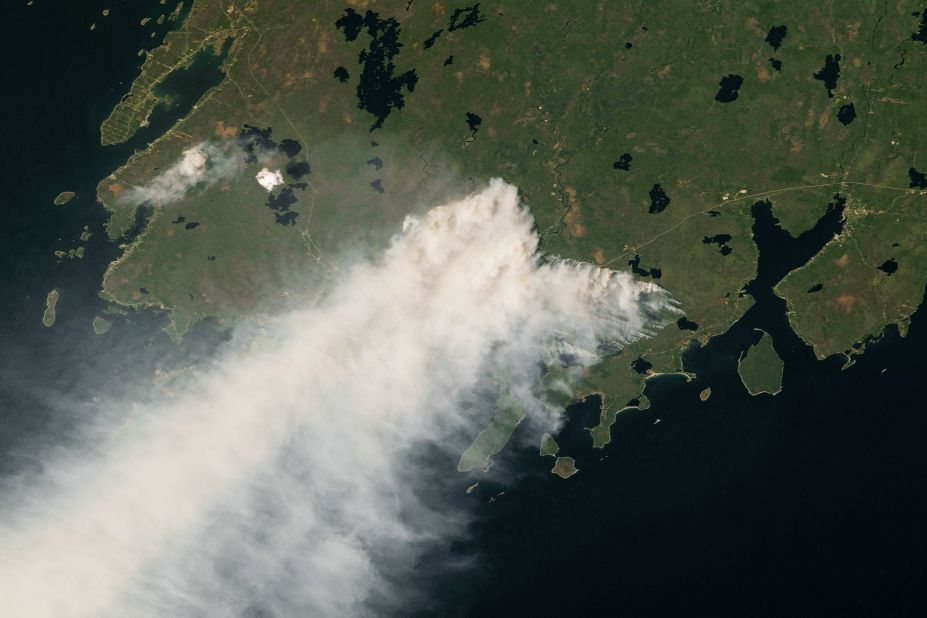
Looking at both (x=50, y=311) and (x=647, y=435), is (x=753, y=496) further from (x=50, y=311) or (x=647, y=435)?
(x=50, y=311)

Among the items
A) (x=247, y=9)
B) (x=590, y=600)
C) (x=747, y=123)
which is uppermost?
(x=247, y=9)

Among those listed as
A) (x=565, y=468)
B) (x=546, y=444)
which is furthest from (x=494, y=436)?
(x=565, y=468)

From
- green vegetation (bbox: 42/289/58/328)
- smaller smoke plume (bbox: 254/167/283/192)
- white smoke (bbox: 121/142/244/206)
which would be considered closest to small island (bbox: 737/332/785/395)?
smaller smoke plume (bbox: 254/167/283/192)

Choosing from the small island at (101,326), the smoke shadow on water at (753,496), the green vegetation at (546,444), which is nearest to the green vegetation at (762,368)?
the smoke shadow on water at (753,496)

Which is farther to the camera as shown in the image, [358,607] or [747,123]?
[358,607]

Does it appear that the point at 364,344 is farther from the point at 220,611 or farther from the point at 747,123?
the point at 747,123

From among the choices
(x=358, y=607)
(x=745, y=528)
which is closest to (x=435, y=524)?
(x=358, y=607)

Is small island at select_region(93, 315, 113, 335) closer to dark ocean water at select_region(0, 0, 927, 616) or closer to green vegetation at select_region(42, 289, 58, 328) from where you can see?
dark ocean water at select_region(0, 0, 927, 616)
